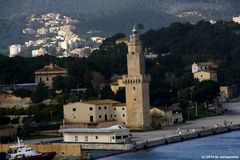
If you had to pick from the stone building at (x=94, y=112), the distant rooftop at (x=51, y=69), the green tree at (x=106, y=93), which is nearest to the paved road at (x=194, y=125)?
the stone building at (x=94, y=112)

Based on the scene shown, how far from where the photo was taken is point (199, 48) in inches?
3497

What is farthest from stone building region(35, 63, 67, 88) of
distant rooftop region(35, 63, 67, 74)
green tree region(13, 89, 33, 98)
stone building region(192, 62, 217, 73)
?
stone building region(192, 62, 217, 73)

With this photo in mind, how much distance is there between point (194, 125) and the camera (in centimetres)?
5372

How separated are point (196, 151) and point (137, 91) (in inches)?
359

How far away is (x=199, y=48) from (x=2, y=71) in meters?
25.1

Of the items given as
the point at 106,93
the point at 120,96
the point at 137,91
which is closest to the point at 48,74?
the point at 106,93

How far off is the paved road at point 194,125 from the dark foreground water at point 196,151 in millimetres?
1704

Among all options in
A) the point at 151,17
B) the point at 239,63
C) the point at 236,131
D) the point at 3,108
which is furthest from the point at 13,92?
the point at 151,17

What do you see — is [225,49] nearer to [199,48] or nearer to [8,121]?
[199,48]

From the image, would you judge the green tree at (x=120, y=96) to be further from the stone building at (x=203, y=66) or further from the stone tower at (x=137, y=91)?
the stone building at (x=203, y=66)

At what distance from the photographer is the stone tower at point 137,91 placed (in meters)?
51.8

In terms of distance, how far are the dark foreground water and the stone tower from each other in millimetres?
3782

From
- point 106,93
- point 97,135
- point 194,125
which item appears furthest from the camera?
point 106,93

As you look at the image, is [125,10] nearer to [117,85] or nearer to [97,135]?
[117,85]
